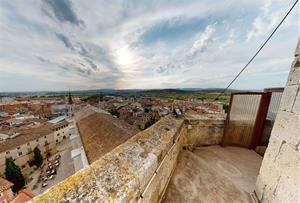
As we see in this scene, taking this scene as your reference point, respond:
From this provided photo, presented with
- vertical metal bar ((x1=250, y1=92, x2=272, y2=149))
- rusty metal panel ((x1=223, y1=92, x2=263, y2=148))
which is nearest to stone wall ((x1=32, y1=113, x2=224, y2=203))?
rusty metal panel ((x1=223, y1=92, x2=263, y2=148))

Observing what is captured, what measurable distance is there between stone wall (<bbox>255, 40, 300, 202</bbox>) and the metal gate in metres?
1.84

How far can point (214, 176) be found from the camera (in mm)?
2525

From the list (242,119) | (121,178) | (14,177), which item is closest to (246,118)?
(242,119)

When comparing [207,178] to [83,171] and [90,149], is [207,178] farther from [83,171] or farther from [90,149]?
[90,149]

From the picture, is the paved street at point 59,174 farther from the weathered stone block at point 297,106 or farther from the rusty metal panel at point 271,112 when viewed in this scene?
the weathered stone block at point 297,106

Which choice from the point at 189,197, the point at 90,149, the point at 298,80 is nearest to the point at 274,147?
the point at 298,80

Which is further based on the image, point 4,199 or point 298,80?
point 4,199

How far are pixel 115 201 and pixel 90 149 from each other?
10.5 meters

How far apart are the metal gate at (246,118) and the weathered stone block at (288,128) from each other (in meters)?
1.86

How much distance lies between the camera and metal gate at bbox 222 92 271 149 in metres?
3.30

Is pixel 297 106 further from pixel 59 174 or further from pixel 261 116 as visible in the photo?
pixel 59 174

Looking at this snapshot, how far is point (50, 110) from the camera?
5288 cm

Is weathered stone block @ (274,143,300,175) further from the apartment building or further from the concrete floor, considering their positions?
the apartment building

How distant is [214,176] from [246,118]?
6.89 ft
